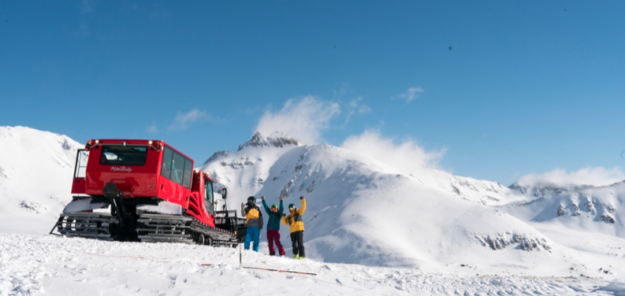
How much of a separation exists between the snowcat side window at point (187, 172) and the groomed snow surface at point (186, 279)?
5756 mm

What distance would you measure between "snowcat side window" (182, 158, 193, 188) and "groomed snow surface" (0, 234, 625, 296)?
576 centimetres

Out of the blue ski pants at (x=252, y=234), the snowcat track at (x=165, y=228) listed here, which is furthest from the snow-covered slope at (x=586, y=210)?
the snowcat track at (x=165, y=228)

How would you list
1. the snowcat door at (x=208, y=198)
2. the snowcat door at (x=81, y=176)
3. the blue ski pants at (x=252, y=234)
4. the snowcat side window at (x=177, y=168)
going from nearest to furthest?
1. the snowcat door at (x=81, y=176)
2. the blue ski pants at (x=252, y=234)
3. the snowcat side window at (x=177, y=168)
4. the snowcat door at (x=208, y=198)

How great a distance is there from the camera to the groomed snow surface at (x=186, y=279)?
21.6 feet

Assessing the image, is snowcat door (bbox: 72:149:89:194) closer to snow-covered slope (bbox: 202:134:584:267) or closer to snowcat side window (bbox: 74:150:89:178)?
snowcat side window (bbox: 74:150:89:178)

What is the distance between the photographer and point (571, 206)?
136m

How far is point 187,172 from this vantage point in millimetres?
17547

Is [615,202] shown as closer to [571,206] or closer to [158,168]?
[571,206]

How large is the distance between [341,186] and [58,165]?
446 ft

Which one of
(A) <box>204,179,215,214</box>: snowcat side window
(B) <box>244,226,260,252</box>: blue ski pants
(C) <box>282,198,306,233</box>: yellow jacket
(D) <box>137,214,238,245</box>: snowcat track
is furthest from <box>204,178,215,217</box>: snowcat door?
(C) <box>282,198,306,233</box>: yellow jacket

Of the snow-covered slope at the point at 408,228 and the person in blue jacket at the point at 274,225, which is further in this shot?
the snow-covered slope at the point at 408,228

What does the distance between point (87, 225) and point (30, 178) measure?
184759mm

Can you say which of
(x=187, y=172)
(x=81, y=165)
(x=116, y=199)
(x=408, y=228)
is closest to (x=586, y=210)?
(x=408, y=228)

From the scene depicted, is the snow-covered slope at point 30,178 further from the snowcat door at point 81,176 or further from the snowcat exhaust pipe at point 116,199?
the snowcat exhaust pipe at point 116,199
